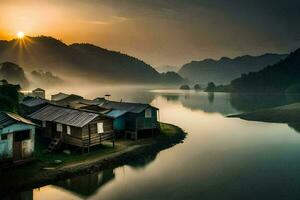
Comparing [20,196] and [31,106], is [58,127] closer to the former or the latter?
[20,196]

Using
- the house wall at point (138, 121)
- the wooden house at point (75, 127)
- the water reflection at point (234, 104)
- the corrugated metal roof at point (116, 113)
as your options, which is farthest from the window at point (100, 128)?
the water reflection at point (234, 104)

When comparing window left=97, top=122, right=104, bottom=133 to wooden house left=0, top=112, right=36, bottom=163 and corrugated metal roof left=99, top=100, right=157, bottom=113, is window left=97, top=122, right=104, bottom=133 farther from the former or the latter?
corrugated metal roof left=99, top=100, right=157, bottom=113

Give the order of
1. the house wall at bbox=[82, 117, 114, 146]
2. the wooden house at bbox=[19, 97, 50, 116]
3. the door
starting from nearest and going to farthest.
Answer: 1. the door
2. the house wall at bbox=[82, 117, 114, 146]
3. the wooden house at bbox=[19, 97, 50, 116]

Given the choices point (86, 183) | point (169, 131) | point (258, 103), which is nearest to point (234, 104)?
point (258, 103)

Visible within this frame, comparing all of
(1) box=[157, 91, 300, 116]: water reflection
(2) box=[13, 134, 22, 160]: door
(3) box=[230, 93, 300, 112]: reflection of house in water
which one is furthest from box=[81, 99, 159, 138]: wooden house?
(3) box=[230, 93, 300, 112]: reflection of house in water

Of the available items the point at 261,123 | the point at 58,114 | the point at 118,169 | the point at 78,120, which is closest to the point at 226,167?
the point at 118,169

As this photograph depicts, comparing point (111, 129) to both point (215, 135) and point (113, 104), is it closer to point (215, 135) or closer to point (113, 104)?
point (113, 104)

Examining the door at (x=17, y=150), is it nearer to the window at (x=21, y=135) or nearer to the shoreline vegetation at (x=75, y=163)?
the window at (x=21, y=135)
